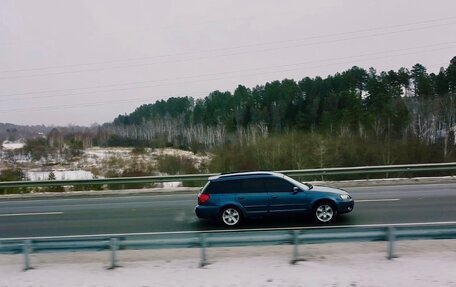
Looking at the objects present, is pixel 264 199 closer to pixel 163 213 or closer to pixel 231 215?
pixel 231 215

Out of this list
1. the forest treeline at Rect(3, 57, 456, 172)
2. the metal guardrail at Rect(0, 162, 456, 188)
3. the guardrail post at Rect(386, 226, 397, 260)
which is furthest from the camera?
the forest treeline at Rect(3, 57, 456, 172)

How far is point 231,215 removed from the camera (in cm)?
1073

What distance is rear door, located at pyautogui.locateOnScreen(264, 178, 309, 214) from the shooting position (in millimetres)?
10523

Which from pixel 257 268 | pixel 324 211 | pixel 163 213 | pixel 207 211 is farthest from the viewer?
pixel 163 213

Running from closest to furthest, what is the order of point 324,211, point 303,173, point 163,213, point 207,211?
point 324,211, point 207,211, point 163,213, point 303,173

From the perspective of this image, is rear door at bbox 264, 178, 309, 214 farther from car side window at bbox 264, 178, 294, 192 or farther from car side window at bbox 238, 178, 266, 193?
car side window at bbox 238, 178, 266, 193

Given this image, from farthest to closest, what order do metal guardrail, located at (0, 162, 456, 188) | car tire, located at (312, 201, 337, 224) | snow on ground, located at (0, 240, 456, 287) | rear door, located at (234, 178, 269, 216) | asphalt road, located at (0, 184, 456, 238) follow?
metal guardrail, located at (0, 162, 456, 188), asphalt road, located at (0, 184, 456, 238), rear door, located at (234, 178, 269, 216), car tire, located at (312, 201, 337, 224), snow on ground, located at (0, 240, 456, 287)

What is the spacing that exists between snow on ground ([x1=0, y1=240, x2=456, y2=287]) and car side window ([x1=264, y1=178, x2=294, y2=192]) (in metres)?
2.58

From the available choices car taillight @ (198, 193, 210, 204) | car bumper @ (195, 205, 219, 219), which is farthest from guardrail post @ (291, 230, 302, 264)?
car taillight @ (198, 193, 210, 204)

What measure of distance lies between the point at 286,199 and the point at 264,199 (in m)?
0.61

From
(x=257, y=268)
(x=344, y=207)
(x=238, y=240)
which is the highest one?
(x=344, y=207)

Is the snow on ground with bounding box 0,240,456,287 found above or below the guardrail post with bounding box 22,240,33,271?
below

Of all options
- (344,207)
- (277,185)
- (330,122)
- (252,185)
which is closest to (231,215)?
(252,185)

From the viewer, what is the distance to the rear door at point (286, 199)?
10523mm
